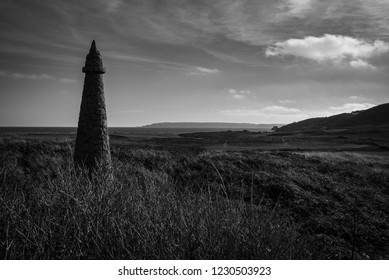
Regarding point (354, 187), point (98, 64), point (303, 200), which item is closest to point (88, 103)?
point (98, 64)

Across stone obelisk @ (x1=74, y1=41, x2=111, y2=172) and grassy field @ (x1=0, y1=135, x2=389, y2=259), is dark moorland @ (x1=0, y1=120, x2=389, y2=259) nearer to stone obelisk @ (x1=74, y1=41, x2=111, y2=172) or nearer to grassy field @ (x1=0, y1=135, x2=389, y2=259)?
grassy field @ (x1=0, y1=135, x2=389, y2=259)

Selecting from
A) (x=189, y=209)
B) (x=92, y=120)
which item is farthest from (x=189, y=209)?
(x=92, y=120)

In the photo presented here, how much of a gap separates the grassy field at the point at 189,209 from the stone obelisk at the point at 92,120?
599mm

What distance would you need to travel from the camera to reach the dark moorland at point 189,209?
10.0ft

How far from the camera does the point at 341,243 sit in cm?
862

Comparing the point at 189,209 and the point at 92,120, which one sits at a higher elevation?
the point at 92,120

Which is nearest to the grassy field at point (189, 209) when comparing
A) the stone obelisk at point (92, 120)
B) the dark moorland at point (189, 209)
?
the dark moorland at point (189, 209)

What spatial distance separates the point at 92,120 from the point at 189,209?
15.2 feet

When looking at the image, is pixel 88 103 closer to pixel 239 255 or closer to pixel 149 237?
pixel 149 237

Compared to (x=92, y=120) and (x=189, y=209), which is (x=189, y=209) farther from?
(x=92, y=120)

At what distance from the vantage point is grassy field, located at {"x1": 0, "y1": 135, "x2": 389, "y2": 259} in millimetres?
3061

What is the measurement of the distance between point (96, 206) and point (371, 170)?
21355mm

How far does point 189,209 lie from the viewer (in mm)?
4395

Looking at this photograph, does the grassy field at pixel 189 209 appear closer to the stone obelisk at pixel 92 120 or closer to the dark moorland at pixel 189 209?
the dark moorland at pixel 189 209
